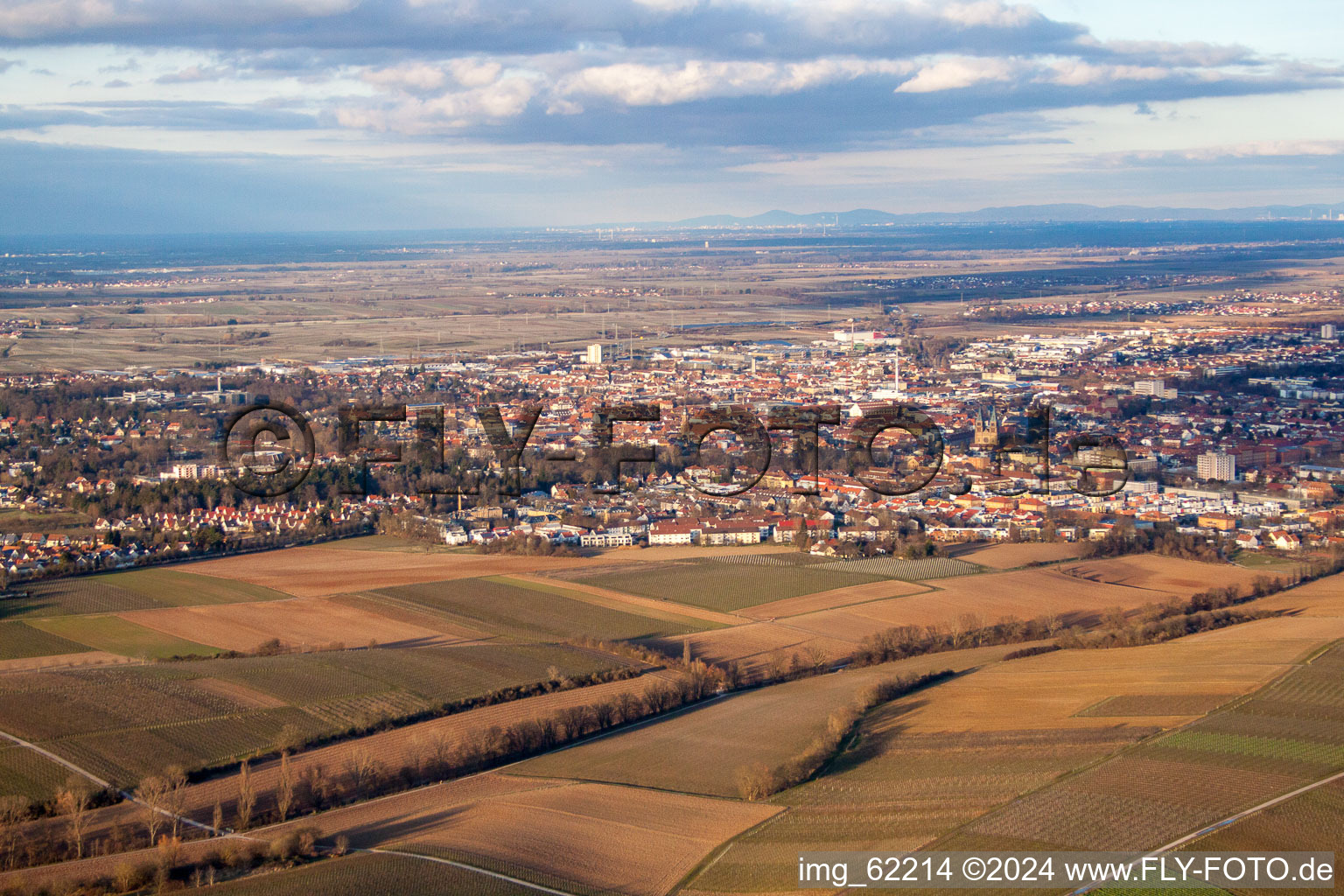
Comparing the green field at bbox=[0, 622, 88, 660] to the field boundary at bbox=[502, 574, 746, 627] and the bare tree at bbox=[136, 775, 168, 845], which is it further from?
the field boundary at bbox=[502, 574, 746, 627]

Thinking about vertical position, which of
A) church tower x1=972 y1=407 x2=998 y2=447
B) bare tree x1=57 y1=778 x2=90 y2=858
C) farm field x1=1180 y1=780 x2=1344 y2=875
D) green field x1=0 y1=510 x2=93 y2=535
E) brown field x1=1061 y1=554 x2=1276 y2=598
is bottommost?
brown field x1=1061 y1=554 x2=1276 y2=598

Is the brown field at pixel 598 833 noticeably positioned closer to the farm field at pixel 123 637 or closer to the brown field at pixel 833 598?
the farm field at pixel 123 637

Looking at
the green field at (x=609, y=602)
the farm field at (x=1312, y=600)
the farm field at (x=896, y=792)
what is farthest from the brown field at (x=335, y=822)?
the farm field at (x=1312, y=600)

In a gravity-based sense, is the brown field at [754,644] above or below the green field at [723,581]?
below

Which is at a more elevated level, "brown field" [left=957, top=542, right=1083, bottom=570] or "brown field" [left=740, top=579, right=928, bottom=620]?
"brown field" [left=957, top=542, right=1083, bottom=570]

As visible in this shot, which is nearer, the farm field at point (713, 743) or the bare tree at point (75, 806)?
the bare tree at point (75, 806)

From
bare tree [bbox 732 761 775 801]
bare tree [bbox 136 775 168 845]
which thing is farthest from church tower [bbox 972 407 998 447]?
bare tree [bbox 136 775 168 845]

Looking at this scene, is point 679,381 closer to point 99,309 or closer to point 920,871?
point 920,871
